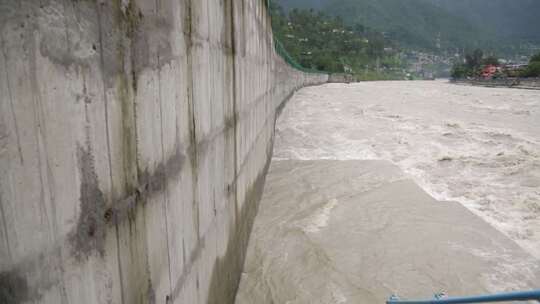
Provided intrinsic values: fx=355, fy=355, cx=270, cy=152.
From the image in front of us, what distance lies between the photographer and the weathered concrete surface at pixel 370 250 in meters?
4.10

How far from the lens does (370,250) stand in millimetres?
4875

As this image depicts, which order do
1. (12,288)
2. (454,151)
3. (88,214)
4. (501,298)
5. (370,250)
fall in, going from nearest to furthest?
(12,288) < (88,214) < (501,298) < (370,250) < (454,151)

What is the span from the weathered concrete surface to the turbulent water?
0.65 m

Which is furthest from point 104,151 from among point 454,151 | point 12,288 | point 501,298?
point 454,151

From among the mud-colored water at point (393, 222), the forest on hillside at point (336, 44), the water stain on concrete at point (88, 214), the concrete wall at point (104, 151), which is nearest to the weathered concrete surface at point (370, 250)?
the mud-colored water at point (393, 222)

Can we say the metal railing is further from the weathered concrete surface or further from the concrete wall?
the concrete wall

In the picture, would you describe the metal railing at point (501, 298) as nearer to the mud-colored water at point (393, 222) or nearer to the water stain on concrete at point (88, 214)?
the mud-colored water at point (393, 222)

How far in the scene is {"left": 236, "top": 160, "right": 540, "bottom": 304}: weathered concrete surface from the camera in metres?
4.10

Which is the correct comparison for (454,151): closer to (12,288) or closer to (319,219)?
(319,219)

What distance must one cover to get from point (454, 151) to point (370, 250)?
269 inches

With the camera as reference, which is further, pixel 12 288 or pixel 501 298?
pixel 501 298

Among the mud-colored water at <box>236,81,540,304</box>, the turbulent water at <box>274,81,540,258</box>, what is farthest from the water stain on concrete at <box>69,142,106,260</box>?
the turbulent water at <box>274,81,540,258</box>

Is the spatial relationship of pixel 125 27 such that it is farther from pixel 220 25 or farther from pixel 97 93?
pixel 220 25

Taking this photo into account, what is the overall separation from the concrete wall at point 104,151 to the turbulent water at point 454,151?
16.8 feet
